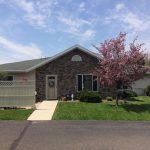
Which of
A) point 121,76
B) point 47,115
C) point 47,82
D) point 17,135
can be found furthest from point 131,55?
point 17,135

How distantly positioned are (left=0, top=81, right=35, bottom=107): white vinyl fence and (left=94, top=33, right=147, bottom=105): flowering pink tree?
4.82 m

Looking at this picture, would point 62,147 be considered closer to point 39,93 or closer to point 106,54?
point 106,54

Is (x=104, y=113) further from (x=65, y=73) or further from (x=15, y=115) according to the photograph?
(x=65, y=73)

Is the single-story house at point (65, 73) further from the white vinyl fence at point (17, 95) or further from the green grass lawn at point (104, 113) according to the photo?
the green grass lawn at point (104, 113)

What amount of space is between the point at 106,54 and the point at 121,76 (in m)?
1.94

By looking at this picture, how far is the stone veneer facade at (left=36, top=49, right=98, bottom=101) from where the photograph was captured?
110 ft

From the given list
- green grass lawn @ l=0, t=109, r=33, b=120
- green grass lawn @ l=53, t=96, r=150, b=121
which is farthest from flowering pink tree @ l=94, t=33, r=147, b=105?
green grass lawn @ l=0, t=109, r=33, b=120

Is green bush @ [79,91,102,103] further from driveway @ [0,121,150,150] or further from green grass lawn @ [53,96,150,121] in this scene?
driveway @ [0,121,150,150]

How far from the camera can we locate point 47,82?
3369 cm

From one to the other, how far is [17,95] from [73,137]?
1267cm

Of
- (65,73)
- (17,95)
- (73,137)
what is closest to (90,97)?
(65,73)

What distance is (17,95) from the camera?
2614 cm

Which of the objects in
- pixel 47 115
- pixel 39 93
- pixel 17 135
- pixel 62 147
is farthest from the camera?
pixel 39 93

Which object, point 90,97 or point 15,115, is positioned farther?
point 90,97
